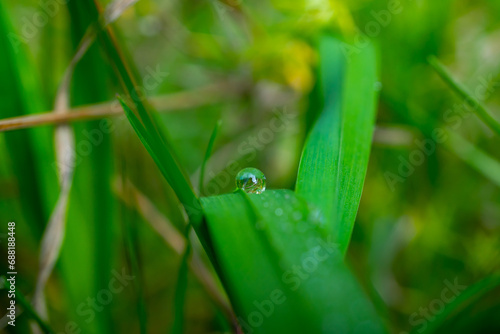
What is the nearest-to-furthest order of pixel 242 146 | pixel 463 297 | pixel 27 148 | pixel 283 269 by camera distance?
1. pixel 283 269
2. pixel 463 297
3. pixel 27 148
4. pixel 242 146

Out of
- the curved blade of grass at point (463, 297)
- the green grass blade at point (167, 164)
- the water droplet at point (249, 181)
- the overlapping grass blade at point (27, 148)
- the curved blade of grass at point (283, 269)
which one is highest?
the overlapping grass blade at point (27, 148)

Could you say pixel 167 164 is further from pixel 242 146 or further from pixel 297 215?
pixel 242 146

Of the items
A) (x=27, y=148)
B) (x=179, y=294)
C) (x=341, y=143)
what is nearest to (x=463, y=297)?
(x=341, y=143)

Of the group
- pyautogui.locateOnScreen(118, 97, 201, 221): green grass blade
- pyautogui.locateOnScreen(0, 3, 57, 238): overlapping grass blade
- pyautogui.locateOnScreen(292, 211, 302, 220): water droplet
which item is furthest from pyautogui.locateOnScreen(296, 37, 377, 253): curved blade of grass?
pyautogui.locateOnScreen(0, 3, 57, 238): overlapping grass blade

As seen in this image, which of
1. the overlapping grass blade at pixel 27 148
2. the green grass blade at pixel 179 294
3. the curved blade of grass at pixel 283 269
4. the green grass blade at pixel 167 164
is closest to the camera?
the curved blade of grass at pixel 283 269

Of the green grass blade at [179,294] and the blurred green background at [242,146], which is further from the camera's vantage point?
the blurred green background at [242,146]

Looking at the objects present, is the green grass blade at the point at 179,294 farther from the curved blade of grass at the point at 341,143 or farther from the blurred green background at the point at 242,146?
the curved blade of grass at the point at 341,143

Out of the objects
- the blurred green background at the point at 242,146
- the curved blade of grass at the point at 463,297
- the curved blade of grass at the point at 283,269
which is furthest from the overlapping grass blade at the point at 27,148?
the curved blade of grass at the point at 463,297
